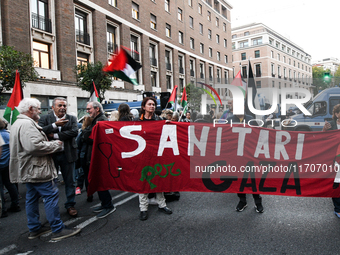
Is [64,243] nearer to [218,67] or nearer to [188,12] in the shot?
[188,12]

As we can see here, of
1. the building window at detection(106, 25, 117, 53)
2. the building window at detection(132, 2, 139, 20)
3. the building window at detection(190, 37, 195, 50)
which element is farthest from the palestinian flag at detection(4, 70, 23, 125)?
the building window at detection(190, 37, 195, 50)

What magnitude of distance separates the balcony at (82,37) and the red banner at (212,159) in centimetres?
1886

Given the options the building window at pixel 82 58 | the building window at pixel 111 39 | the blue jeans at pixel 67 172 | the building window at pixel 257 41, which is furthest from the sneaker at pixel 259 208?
the building window at pixel 257 41

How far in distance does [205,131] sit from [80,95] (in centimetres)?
1775

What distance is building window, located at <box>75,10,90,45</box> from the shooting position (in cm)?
2066

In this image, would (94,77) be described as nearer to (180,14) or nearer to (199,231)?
(199,231)

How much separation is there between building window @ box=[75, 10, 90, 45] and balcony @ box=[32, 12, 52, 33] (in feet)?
8.49

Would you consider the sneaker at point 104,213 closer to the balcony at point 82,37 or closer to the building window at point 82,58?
the building window at point 82,58

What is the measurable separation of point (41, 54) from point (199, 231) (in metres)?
18.3

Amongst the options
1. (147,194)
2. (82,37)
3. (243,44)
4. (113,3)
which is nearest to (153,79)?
(113,3)

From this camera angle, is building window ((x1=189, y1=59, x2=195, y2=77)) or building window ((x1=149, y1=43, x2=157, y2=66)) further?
building window ((x1=189, y1=59, x2=195, y2=77))

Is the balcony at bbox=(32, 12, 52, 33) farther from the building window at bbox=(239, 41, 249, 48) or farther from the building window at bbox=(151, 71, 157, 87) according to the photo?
the building window at bbox=(239, 41, 249, 48)

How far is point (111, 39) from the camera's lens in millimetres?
23984

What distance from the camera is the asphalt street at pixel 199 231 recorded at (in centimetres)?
308
